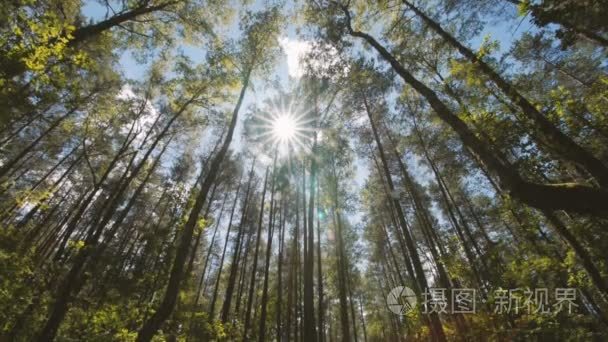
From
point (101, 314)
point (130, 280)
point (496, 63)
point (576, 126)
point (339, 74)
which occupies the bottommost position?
point (101, 314)

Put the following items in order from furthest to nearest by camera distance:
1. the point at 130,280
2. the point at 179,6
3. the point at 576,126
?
the point at 179,6 → the point at 130,280 → the point at 576,126

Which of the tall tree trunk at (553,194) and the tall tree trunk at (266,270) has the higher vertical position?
the tall tree trunk at (266,270)

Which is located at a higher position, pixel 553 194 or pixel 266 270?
pixel 266 270

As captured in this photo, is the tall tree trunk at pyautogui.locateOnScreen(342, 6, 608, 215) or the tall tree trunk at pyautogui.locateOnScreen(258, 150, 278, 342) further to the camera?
the tall tree trunk at pyautogui.locateOnScreen(258, 150, 278, 342)

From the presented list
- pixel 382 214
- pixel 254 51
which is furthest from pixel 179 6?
pixel 382 214

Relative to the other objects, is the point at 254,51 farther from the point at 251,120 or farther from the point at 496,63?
the point at 496,63

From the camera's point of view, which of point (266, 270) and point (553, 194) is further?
point (266, 270)

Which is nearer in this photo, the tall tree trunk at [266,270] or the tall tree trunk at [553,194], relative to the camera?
the tall tree trunk at [553,194]

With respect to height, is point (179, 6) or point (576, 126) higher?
point (179, 6)

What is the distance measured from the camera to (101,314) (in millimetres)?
7797

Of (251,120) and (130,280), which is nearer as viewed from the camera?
(130,280)

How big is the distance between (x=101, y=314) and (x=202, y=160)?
13.1 metres

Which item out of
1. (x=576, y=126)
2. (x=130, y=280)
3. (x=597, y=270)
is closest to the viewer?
(x=576, y=126)

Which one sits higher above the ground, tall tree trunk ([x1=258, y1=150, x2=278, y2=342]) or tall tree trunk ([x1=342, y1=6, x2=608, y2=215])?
tall tree trunk ([x1=258, y1=150, x2=278, y2=342])
